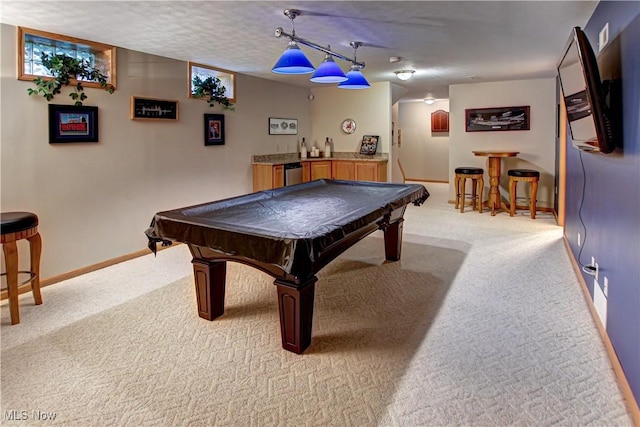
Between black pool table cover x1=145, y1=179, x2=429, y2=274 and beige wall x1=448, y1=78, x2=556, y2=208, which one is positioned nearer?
black pool table cover x1=145, y1=179, x2=429, y2=274

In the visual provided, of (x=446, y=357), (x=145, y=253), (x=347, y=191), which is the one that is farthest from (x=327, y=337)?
(x=145, y=253)

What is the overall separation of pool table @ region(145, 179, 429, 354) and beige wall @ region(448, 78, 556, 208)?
412 centimetres

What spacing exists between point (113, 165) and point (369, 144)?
4.24 metres

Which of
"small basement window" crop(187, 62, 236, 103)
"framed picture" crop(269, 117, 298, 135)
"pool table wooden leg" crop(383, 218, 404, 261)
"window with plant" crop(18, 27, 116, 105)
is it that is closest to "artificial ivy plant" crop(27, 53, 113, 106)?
"window with plant" crop(18, 27, 116, 105)

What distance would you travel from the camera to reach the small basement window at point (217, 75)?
4.91 meters

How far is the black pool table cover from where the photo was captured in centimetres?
212

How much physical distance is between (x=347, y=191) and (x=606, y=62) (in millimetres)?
2319

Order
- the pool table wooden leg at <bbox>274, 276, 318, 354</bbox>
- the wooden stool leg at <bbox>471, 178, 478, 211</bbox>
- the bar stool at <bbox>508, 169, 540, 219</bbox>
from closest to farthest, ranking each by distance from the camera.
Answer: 1. the pool table wooden leg at <bbox>274, 276, 318, 354</bbox>
2. the bar stool at <bbox>508, 169, 540, 219</bbox>
3. the wooden stool leg at <bbox>471, 178, 478, 211</bbox>

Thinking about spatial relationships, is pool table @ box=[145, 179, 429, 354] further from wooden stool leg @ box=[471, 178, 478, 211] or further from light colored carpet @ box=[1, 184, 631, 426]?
wooden stool leg @ box=[471, 178, 478, 211]

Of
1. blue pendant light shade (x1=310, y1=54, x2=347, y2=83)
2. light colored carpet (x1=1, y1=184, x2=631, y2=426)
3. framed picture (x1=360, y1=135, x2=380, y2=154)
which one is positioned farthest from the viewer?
framed picture (x1=360, y1=135, x2=380, y2=154)

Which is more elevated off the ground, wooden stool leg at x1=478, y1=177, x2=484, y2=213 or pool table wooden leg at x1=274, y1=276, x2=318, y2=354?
wooden stool leg at x1=478, y1=177, x2=484, y2=213

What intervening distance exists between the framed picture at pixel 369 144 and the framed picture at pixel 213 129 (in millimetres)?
2675

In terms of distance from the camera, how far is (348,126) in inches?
286

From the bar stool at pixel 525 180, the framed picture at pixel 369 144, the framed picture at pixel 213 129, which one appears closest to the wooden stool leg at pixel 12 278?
the framed picture at pixel 213 129
